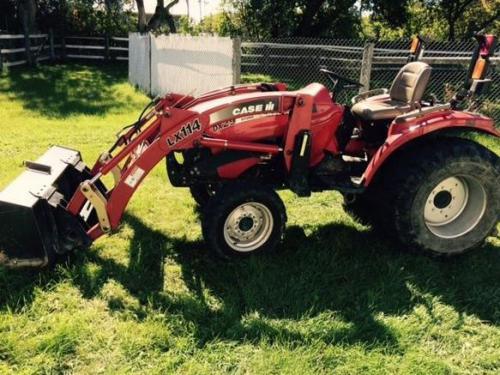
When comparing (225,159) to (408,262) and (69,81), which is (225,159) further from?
(69,81)

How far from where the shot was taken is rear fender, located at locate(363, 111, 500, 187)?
12.2 feet

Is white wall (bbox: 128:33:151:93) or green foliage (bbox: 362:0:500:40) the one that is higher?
green foliage (bbox: 362:0:500:40)

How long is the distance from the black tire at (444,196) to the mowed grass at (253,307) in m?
0.19

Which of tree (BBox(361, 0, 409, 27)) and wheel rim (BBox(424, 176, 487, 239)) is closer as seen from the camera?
wheel rim (BBox(424, 176, 487, 239))

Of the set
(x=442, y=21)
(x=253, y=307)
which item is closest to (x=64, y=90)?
(x=253, y=307)

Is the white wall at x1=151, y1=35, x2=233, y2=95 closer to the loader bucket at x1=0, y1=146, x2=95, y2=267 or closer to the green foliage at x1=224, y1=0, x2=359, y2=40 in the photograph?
the loader bucket at x1=0, y1=146, x2=95, y2=267

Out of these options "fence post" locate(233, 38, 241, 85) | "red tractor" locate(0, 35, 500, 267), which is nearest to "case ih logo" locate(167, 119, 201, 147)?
"red tractor" locate(0, 35, 500, 267)

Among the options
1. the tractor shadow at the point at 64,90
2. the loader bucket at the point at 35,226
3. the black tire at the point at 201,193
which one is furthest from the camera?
the tractor shadow at the point at 64,90

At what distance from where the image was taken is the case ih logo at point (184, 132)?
11.5ft

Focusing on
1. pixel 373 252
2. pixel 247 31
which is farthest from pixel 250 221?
pixel 247 31

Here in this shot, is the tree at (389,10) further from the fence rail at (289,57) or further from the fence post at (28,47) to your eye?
the fence post at (28,47)

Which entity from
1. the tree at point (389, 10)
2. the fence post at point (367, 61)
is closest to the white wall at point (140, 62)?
the fence post at point (367, 61)

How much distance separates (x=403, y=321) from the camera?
10.3ft

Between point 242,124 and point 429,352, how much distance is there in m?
2.00
